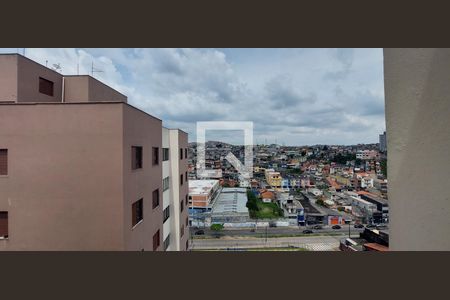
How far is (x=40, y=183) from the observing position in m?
3.26

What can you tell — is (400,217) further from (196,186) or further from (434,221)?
(196,186)

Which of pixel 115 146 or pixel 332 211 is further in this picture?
pixel 332 211

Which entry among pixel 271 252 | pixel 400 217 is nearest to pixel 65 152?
pixel 271 252

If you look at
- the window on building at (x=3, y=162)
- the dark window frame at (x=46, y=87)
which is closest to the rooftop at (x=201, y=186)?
the dark window frame at (x=46, y=87)

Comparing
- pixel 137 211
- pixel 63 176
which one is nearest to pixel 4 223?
pixel 63 176

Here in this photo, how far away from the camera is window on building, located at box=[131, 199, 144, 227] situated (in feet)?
12.9

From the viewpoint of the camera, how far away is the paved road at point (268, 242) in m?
15.5

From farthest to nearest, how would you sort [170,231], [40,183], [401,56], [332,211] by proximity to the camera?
1. [332,211]
2. [170,231]
3. [40,183]
4. [401,56]

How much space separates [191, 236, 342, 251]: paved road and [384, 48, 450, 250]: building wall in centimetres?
1521

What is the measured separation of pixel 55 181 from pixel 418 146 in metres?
3.98

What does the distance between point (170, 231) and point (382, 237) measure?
9078mm

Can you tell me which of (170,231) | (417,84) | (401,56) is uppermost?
(401,56)

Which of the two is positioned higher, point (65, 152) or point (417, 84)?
point (417, 84)

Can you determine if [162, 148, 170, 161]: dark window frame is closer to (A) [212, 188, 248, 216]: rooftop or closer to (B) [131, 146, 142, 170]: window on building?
(B) [131, 146, 142, 170]: window on building
